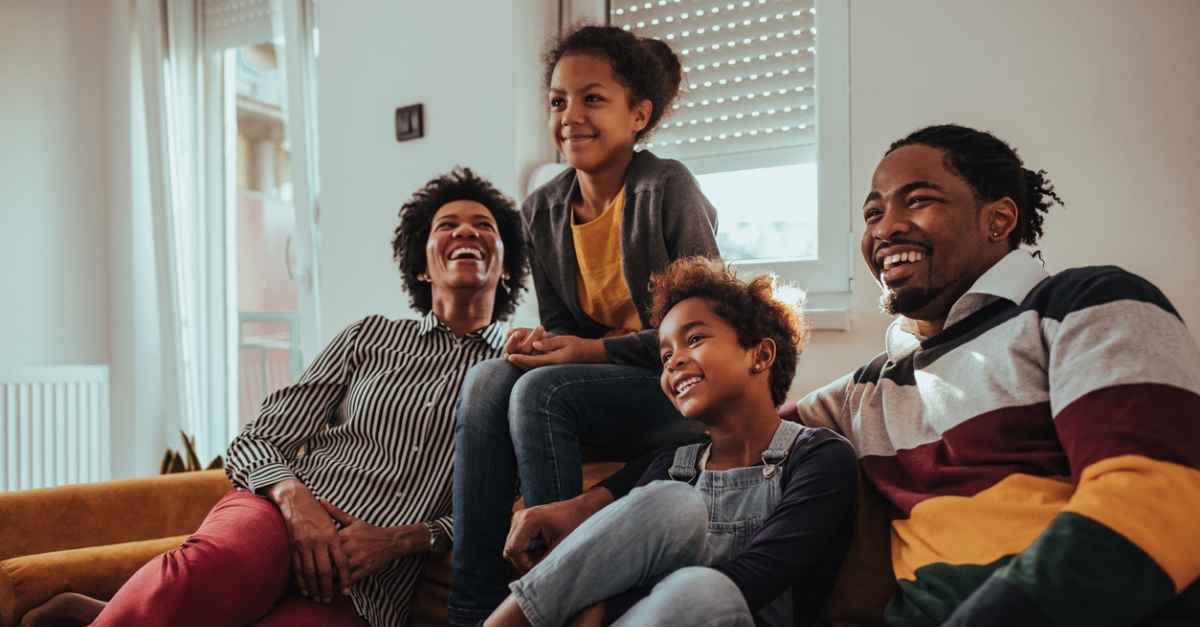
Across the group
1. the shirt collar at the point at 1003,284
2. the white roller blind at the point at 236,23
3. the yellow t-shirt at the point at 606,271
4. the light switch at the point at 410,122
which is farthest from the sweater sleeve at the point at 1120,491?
the white roller blind at the point at 236,23

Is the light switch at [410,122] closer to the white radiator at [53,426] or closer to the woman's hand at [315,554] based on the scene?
the woman's hand at [315,554]

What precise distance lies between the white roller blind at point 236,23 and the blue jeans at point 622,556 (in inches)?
127

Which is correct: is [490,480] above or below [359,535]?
above

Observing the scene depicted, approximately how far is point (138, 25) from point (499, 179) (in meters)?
2.22

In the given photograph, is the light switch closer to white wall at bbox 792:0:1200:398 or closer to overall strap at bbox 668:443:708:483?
white wall at bbox 792:0:1200:398

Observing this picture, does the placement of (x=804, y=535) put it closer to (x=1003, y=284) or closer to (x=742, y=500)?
(x=742, y=500)

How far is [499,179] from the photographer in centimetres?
276

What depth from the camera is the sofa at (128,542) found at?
132 centimetres

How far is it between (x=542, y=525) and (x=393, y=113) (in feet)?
6.69

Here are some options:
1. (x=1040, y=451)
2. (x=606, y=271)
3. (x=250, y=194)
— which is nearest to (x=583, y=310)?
(x=606, y=271)

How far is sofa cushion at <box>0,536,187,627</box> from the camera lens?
165 cm

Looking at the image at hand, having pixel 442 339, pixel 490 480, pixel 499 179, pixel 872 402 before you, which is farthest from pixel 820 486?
pixel 499 179

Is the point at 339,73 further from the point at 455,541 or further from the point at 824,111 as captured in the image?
the point at 455,541

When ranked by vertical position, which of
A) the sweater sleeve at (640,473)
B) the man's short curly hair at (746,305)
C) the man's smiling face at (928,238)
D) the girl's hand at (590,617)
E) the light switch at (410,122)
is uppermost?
the light switch at (410,122)
